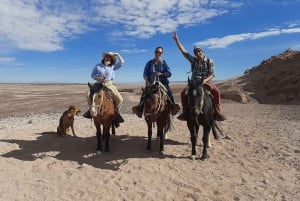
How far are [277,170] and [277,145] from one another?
2284 millimetres

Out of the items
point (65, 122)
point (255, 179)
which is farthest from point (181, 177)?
point (65, 122)

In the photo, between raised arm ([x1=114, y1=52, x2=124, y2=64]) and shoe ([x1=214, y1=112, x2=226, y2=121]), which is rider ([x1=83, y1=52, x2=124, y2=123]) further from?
shoe ([x1=214, y1=112, x2=226, y2=121])

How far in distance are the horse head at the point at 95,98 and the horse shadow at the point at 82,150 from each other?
125 centimetres

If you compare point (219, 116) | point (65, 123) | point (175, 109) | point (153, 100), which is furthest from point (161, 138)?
point (65, 123)

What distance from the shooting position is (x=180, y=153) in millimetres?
9375

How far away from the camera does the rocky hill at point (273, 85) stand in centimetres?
2794

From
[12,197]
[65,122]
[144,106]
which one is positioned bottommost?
[12,197]

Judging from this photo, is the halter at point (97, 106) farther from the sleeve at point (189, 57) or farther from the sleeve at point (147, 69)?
the sleeve at point (189, 57)

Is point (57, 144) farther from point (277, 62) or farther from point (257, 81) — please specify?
point (277, 62)

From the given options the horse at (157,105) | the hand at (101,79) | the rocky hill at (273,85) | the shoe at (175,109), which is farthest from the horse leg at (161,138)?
the rocky hill at (273,85)

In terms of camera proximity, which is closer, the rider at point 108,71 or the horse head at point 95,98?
the horse head at point 95,98

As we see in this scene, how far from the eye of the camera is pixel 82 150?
983 centimetres

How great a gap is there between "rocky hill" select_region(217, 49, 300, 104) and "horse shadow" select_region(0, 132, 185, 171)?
1864 cm

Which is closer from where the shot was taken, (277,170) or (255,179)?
(255,179)
